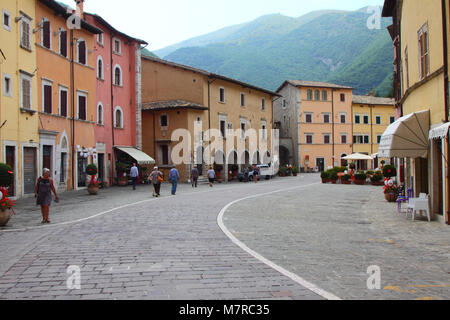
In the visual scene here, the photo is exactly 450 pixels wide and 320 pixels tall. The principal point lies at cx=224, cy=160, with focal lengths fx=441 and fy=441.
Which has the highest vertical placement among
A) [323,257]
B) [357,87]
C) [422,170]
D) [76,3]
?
[357,87]

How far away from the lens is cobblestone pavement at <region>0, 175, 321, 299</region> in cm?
567

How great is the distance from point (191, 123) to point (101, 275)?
3397 centimetres

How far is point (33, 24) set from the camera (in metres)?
23.9

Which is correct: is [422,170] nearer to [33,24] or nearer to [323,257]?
[323,257]

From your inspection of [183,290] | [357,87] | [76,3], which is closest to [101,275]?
[183,290]

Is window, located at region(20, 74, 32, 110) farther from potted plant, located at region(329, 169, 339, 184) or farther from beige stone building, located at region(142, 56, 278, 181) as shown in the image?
potted plant, located at region(329, 169, 339, 184)

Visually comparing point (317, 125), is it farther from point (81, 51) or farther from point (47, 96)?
point (47, 96)

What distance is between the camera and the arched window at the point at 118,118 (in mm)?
35281

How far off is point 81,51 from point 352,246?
25.4 meters

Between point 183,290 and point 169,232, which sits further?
point 169,232

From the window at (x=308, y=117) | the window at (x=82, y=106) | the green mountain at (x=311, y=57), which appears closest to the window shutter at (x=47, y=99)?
the window at (x=82, y=106)

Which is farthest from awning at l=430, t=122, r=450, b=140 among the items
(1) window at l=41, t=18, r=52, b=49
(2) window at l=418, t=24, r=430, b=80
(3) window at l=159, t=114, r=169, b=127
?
(3) window at l=159, t=114, r=169, b=127

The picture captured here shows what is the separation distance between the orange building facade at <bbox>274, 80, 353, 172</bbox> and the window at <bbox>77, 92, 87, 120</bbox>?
40.0 m

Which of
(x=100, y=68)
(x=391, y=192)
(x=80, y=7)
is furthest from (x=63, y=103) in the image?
(x=391, y=192)
